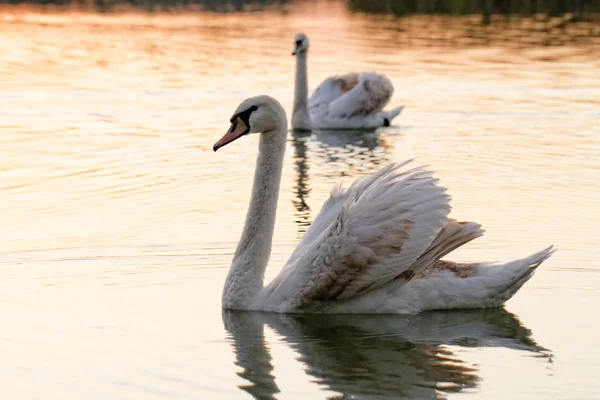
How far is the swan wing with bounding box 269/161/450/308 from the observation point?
8797 mm

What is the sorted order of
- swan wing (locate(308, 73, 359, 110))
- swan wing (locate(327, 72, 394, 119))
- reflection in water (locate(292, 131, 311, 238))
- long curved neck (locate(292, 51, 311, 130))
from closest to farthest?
1. reflection in water (locate(292, 131, 311, 238))
2. long curved neck (locate(292, 51, 311, 130))
3. swan wing (locate(327, 72, 394, 119))
4. swan wing (locate(308, 73, 359, 110))

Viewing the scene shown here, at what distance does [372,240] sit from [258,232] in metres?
0.99

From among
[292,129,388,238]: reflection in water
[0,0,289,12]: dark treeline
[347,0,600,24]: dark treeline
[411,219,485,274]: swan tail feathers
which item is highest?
[411,219,485,274]: swan tail feathers

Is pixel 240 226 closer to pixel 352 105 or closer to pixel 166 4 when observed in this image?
pixel 352 105

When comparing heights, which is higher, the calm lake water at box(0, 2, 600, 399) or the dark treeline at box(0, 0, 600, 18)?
the calm lake water at box(0, 2, 600, 399)

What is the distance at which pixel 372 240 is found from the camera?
8.82m

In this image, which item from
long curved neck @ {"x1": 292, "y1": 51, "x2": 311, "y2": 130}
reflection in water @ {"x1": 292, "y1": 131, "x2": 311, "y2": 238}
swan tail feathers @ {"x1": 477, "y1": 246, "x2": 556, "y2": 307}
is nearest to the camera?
swan tail feathers @ {"x1": 477, "y1": 246, "x2": 556, "y2": 307}

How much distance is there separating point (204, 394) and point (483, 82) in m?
19.3

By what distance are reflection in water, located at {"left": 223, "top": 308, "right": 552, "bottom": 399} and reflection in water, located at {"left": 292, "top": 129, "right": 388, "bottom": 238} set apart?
342cm

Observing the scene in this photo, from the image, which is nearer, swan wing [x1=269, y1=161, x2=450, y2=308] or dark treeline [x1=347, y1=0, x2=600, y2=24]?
swan wing [x1=269, y1=161, x2=450, y2=308]

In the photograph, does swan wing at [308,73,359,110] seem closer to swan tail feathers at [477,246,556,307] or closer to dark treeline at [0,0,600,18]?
swan tail feathers at [477,246,556,307]

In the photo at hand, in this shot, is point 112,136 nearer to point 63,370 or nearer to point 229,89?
point 229,89

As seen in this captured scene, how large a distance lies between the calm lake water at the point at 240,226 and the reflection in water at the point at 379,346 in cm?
2

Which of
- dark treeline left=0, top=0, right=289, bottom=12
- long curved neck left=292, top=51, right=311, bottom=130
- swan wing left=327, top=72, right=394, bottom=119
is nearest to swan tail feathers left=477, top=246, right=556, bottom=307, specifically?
long curved neck left=292, top=51, right=311, bottom=130
